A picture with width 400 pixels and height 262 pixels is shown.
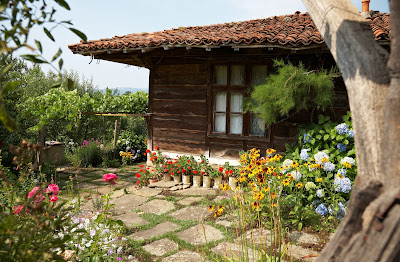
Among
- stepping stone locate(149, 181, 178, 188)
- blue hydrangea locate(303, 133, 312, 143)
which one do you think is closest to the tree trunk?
blue hydrangea locate(303, 133, 312, 143)

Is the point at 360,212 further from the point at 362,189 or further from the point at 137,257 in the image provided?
the point at 137,257

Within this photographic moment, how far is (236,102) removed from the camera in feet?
20.1

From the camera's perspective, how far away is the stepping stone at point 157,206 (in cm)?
471

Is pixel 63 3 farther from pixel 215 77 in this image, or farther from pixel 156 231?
pixel 215 77

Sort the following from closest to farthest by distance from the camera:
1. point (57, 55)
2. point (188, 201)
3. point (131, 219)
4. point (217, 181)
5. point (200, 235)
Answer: point (57, 55) < point (200, 235) < point (131, 219) < point (188, 201) < point (217, 181)

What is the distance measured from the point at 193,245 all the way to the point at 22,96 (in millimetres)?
5977

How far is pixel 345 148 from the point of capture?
4348 millimetres

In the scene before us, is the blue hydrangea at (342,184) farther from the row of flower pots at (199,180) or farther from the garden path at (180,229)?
the row of flower pots at (199,180)

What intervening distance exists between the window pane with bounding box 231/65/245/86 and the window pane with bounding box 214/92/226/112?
1.03 ft

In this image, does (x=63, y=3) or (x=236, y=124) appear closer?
(x=63, y=3)

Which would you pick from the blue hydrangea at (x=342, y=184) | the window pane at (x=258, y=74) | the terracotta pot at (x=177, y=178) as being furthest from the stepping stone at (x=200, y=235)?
the window pane at (x=258, y=74)

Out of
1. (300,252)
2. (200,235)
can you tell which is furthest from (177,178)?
(300,252)

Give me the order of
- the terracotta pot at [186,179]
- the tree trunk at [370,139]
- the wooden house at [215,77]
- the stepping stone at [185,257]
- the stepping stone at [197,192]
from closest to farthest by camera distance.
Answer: the tree trunk at [370,139] < the stepping stone at [185,257] < the wooden house at [215,77] < the stepping stone at [197,192] < the terracotta pot at [186,179]

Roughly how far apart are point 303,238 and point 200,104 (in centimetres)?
349
